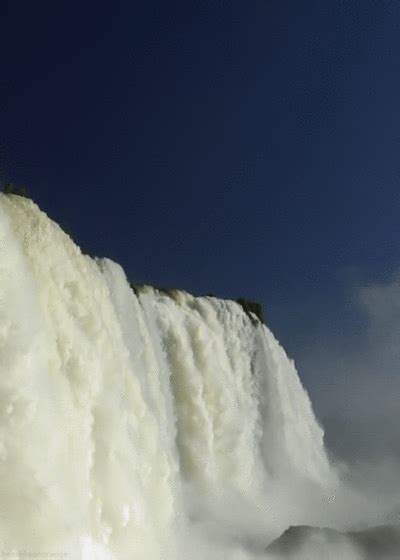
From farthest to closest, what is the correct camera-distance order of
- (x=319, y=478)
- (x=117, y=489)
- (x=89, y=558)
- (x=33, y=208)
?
(x=319, y=478), (x=33, y=208), (x=117, y=489), (x=89, y=558)

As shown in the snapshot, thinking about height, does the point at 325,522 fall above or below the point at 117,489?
above

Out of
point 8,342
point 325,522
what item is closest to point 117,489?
point 8,342

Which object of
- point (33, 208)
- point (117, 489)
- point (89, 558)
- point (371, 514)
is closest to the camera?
point (89, 558)

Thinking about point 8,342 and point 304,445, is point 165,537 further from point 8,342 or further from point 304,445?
point 304,445

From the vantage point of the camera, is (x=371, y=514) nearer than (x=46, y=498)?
No

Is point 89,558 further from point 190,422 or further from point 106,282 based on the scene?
point 190,422

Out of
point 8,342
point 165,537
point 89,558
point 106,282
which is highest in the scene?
point 106,282
